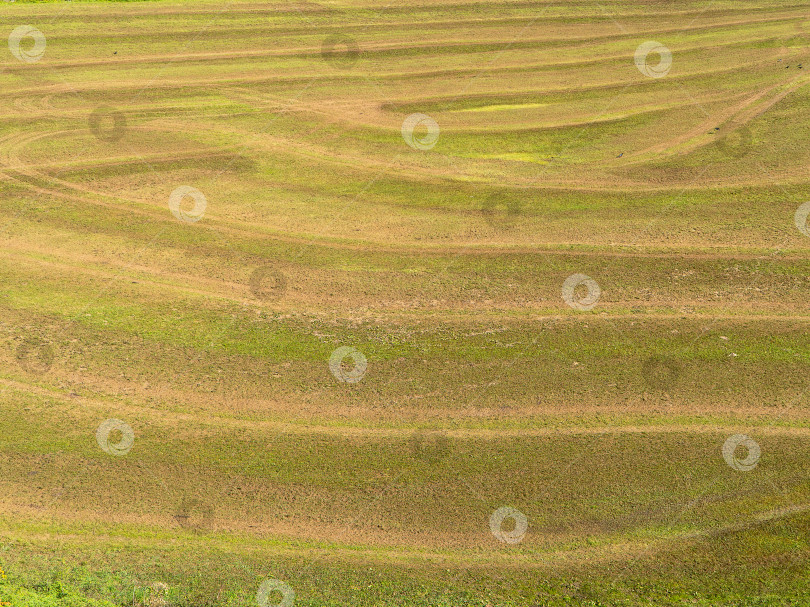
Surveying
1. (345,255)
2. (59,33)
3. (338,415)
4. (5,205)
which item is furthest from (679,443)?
(59,33)

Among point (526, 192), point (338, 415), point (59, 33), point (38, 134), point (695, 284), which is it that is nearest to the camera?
point (338, 415)

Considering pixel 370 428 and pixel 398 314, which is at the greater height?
pixel 398 314

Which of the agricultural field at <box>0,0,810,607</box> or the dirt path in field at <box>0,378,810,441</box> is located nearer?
the agricultural field at <box>0,0,810,607</box>

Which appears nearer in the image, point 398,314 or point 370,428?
point 370,428

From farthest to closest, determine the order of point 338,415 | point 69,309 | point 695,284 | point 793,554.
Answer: point 695,284 < point 69,309 < point 338,415 < point 793,554

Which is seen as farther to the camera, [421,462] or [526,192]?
[526,192]

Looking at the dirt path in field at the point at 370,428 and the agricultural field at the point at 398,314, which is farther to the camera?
the dirt path in field at the point at 370,428

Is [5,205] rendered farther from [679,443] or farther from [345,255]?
[679,443]

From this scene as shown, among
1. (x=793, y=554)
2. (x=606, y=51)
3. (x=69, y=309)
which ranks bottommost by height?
(x=793, y=554)
